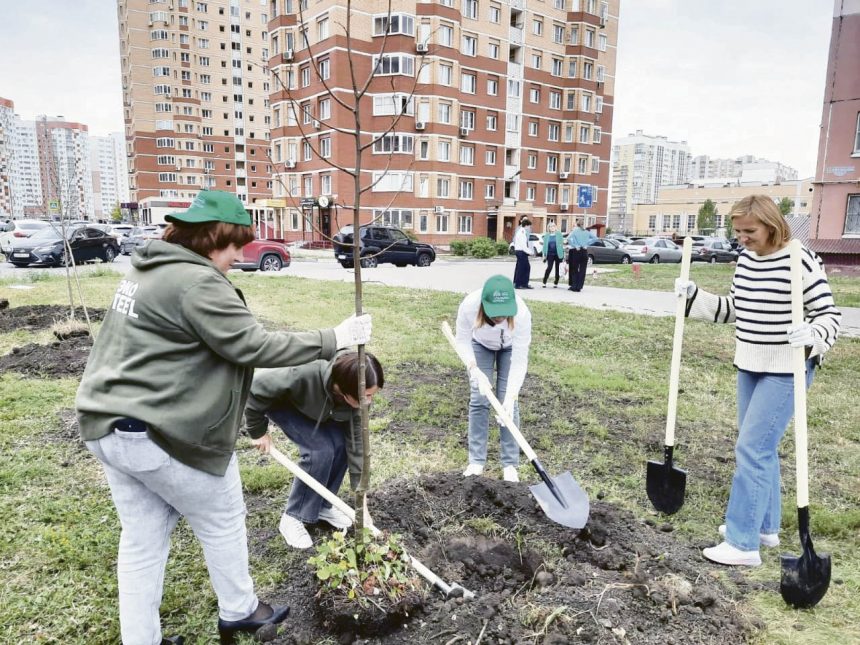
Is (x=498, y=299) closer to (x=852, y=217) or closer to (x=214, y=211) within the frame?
(x=214, y=211)

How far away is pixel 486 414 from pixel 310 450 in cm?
142

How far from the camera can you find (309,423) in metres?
3.14

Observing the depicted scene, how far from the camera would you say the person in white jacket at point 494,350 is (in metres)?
3.66

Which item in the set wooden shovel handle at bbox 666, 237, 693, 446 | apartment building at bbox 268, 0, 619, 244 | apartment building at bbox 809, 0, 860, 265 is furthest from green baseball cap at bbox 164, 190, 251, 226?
apartment building at bbox 268, 0, 619, 244

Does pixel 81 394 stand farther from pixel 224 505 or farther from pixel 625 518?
pixel 625 518

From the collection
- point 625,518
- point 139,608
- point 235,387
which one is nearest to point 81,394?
point 235,387

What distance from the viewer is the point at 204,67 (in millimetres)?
73750

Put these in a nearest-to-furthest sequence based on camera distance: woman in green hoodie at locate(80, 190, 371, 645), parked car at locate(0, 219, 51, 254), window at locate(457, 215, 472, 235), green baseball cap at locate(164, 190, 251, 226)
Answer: woman in green hoodie at locate(80, 190, 371, 645)
green baseball cap at locate(164, 190, 251, 226)
parked car at locate(0, 219, 51, 254)
window at locate(457, 215, 472, 235)

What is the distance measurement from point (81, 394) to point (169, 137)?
80.0 m

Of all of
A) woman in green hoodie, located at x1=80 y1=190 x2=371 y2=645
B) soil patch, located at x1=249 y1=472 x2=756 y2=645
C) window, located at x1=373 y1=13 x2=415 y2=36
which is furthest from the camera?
window, located at x1=373 y1=13 x2=415 y2=36

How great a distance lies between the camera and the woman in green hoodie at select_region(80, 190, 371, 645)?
6.36 feet

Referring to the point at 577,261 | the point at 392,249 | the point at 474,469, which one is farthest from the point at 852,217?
the point at 474,469

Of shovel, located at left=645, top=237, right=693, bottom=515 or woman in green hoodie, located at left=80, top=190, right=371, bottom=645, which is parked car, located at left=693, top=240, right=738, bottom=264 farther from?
woman in green hoodie, located at left=80, top=190, right=371, bottom=645

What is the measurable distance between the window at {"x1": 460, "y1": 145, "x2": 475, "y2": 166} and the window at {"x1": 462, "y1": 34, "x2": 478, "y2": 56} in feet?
20.5
